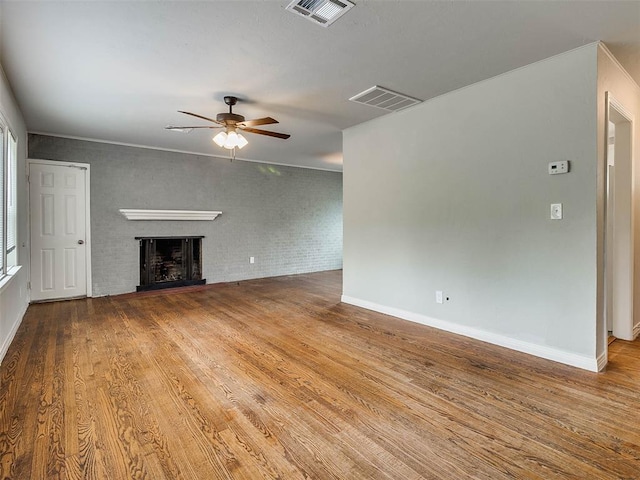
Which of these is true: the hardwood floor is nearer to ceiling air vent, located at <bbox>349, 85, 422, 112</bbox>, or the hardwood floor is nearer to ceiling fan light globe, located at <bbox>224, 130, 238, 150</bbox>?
ceiling fan light globe, located at <bbox>224, 130, 238, 150</bbox>

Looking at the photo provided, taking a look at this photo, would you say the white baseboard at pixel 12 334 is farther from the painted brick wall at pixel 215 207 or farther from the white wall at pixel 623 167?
the white wall at pixel 623 167

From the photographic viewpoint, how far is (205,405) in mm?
2158

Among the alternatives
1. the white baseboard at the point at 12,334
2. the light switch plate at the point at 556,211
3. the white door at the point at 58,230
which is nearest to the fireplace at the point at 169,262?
the white door at the point at 58,230

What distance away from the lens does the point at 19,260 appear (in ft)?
13.5

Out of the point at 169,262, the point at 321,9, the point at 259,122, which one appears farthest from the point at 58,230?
the point at 321,9

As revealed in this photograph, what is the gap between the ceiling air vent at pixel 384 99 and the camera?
3453 mm

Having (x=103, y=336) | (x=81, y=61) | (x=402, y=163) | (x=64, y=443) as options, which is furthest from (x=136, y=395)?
(x=402, y=163)

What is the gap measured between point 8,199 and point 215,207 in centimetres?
330

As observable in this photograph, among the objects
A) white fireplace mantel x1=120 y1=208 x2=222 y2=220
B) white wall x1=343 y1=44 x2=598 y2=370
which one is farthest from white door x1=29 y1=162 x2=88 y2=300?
white wall x1=343 y1=44 x2=598 y2=370

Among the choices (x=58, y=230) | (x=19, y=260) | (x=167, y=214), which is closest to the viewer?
(x=19, y=260)

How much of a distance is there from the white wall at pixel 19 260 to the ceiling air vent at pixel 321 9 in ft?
9.17

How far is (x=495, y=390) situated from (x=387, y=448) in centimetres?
105

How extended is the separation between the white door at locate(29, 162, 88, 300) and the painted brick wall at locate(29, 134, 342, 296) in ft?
0.61

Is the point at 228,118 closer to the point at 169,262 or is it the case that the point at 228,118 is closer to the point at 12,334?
the point at 12,334
